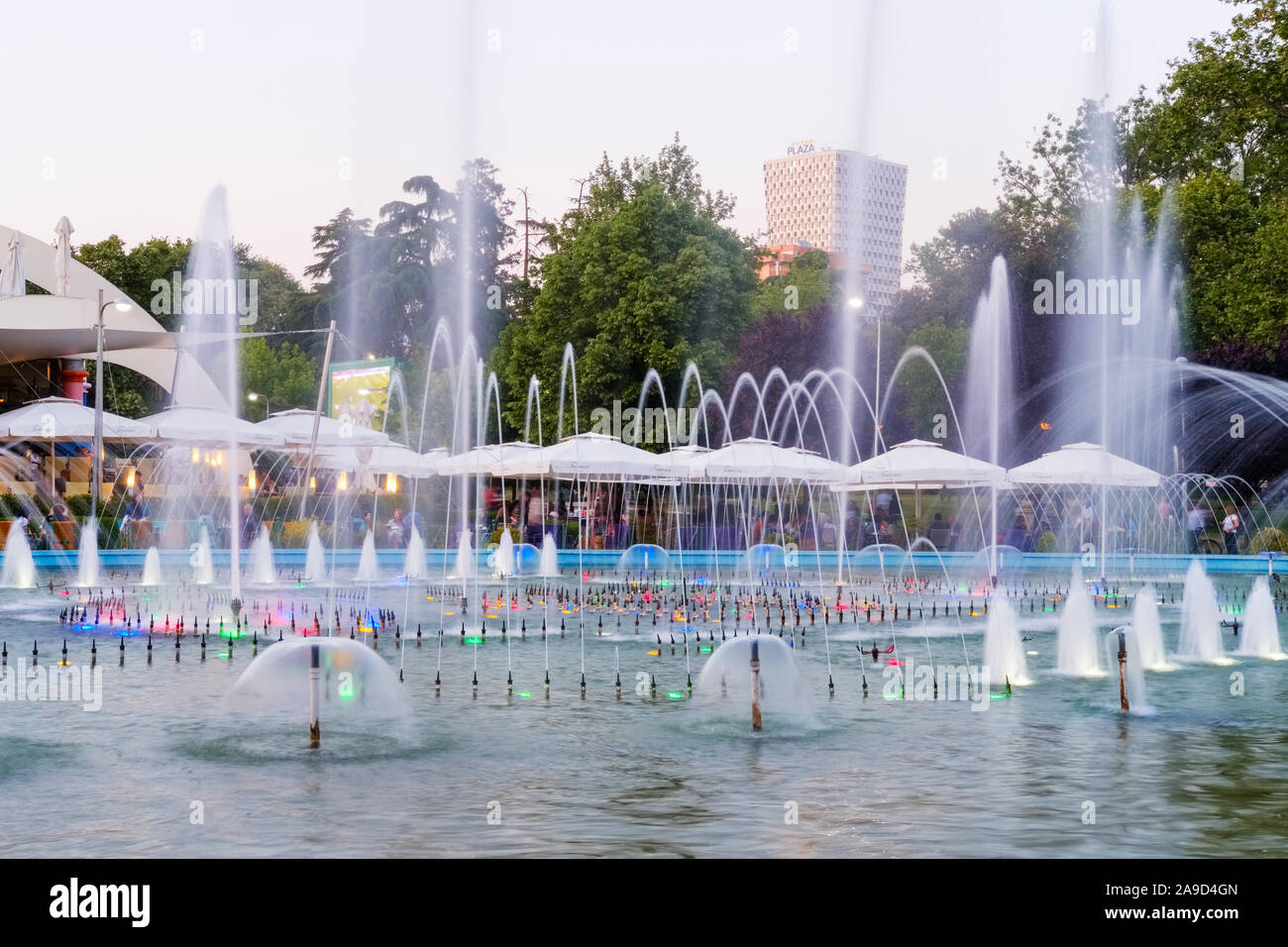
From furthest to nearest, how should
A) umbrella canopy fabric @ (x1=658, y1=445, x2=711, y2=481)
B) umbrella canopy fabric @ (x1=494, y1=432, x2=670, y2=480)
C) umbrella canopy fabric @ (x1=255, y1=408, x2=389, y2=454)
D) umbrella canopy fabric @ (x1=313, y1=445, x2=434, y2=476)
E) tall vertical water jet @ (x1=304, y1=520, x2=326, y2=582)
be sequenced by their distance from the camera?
umbrella canopy fabric @ (x1=255, y1=408, x2=389, y2=454) → umbrella canopy fabric @ (x1=313, y1=445, x2=434, y2=476) → umbrella canopy fabric @ (x1=658, y1=445, x2=711, y2=481) → umbrella canopy fabric @ (x1=494, y1=432, x2=670, y2=480) → tall vertical water jet @ (x1=304, y1=520, x2=326, y2=582)

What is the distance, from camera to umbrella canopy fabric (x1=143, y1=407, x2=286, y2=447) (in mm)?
38562

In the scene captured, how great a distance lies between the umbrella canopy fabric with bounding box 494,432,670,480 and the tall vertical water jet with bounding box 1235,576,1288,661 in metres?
18.3


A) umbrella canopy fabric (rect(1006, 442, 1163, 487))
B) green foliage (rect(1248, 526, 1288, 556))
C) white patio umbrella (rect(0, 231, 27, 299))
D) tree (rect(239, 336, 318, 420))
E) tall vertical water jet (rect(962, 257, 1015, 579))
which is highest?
white patio umbrella (rect(0, 231, 27, 299))

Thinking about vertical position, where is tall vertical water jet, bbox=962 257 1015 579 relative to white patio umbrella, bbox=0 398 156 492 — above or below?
above

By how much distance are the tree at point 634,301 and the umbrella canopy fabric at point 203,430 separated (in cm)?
1371

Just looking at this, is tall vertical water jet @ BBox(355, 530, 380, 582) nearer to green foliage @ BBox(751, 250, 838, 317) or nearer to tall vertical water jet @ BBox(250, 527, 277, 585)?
tall vertical water jet @ BBox(250, 527, 277, 585)

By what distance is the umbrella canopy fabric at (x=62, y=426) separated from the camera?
38781mm

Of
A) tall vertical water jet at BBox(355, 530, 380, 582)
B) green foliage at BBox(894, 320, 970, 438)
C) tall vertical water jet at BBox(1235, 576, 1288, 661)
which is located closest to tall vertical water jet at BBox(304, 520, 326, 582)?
tall vertical water jet at BBox(355, 530, 380, 582)

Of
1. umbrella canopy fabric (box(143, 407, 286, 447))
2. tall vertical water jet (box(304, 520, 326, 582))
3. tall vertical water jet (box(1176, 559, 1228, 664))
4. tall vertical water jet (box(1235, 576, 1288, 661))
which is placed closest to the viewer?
tall vertical water jet (box(1176, 559, 1228, 664))

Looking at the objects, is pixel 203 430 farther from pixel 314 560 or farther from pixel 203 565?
pixel 314 560

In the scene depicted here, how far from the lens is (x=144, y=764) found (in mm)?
10688

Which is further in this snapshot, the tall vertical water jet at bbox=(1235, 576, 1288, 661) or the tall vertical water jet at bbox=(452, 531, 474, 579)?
the tall vertical water jet at bbox=(452, 531, 474, 579)

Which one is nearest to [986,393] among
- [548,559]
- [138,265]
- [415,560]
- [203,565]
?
[548,559]
